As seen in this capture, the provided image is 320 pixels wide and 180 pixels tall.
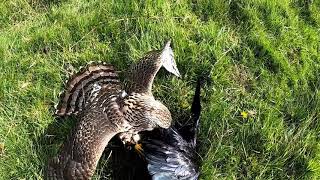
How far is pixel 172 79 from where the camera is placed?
257 inches

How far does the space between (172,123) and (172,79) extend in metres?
0.56

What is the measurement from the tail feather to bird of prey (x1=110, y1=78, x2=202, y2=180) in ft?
1.64

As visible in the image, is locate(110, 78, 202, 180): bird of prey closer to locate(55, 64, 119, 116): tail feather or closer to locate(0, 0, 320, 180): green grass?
locate(0, 0, 320, 180): green grass

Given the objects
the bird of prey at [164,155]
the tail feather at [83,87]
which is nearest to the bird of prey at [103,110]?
the tail feather at [83,87]

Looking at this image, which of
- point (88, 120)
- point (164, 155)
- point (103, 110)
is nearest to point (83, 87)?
point (103, 110)

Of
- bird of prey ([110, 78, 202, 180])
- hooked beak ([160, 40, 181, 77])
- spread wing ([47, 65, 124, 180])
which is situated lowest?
bird of prey ([110, 78, 202, 180])

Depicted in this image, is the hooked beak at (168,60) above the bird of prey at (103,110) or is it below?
above

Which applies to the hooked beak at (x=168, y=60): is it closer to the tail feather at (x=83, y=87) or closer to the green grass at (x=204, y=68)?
the green grass at (x=204, y=68)

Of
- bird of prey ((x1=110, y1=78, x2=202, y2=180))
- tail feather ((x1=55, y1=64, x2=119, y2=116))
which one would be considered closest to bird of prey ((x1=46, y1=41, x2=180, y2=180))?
tail feather ((x1=55, y1=64, x2=119, y2=116))

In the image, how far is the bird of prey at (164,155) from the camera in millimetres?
5707

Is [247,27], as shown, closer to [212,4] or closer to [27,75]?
[212,4]

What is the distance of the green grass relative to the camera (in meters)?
6.11

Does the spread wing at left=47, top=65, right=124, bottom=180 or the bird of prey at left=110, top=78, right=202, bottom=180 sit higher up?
the spread wing at left=47, top=65, right=124, bottom=180

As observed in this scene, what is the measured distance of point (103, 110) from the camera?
6.02m
